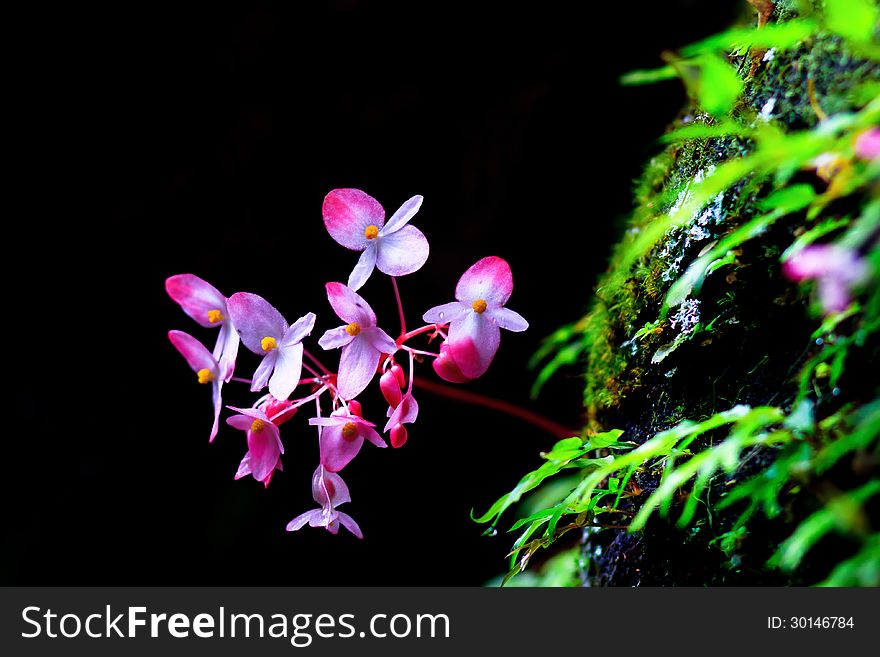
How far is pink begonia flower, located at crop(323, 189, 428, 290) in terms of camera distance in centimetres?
74

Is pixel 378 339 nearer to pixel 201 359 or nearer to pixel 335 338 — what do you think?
pixel 335 338

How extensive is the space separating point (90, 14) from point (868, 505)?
223cm

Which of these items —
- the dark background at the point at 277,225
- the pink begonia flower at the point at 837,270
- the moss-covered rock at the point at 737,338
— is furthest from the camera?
the dark background at the point at 277,225

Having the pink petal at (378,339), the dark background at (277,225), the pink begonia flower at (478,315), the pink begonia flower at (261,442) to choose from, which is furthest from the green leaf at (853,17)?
the dark background at (277,225)

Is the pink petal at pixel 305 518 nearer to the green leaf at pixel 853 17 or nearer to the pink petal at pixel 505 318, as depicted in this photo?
the pink petal at pixel 505 318

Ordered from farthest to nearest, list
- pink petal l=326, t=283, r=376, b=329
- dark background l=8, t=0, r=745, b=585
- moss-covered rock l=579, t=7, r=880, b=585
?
1. dark background l=8, t=0, r=745, b=585
2. pink petal l=326, t=283, r=376, b=329
3. moss-covered rock l=579, t=7, r=880, b=585

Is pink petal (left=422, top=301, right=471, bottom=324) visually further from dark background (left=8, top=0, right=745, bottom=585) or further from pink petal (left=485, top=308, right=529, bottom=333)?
dark background (left=8, top=0, right=745, bottom=585)

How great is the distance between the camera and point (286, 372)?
0.73 m

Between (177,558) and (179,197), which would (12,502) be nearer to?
(177,558)

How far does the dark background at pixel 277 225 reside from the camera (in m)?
2.07

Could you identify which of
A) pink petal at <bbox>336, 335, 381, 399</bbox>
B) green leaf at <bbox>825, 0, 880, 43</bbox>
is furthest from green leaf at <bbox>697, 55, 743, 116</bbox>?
pink petal at <bbox>336, 335, 381, 399</bbox>

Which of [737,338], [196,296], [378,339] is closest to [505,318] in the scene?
[378,339]

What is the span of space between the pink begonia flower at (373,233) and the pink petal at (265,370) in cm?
11

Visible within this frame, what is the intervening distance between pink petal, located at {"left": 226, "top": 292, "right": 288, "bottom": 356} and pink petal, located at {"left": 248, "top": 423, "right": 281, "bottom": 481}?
3.3 inches
